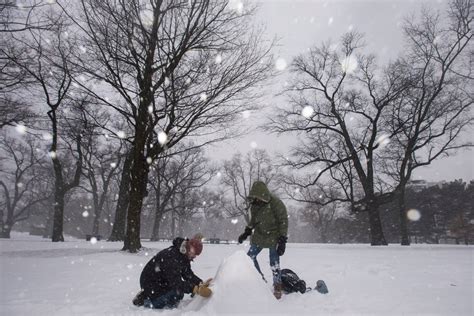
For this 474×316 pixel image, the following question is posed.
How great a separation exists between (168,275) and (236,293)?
1.00 metres

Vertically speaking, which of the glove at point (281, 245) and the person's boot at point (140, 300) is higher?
the glove at point (281, 245)

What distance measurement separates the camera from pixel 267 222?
609cm

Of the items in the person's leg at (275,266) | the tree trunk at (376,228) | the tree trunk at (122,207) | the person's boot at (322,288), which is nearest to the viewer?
the person's leg at (275,266)

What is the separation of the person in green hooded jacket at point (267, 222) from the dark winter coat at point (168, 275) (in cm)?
163

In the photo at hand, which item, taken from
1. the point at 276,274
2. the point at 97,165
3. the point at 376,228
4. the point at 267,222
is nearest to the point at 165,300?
the point at 276,274

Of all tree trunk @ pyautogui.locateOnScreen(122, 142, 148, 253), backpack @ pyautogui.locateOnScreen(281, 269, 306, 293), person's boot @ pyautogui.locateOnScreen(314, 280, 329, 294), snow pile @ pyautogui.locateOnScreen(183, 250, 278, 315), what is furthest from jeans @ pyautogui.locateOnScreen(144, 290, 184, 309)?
tree trunk @ pyautogui.locateOnScreen(122, 142, 148, 253)

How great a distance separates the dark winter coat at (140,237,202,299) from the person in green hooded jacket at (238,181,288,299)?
163 cm

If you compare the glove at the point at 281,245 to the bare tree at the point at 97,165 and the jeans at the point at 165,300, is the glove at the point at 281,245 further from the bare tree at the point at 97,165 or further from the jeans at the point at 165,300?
the bare tree at the point at 97,165

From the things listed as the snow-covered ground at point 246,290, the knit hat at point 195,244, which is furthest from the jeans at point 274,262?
the knit hat at point 195,244

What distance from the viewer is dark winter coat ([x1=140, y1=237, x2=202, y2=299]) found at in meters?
4.62

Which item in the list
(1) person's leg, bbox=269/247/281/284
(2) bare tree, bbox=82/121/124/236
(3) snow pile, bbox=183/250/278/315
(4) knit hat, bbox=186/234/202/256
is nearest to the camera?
(3) snow pile, bbox=183/250/278/315

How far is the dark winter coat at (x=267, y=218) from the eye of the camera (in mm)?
5969

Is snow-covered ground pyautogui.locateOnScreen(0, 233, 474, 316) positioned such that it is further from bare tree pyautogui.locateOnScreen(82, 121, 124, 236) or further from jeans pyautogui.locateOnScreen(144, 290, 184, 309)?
bare tree pyautogui.locateOnScreen(82, 121, 124, 236)

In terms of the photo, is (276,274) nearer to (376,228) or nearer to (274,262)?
(274,262)
